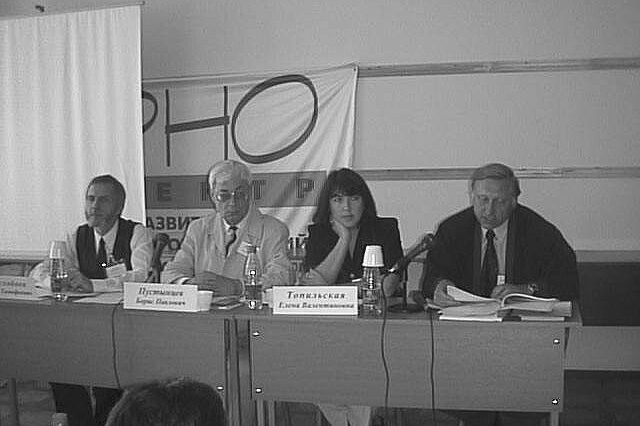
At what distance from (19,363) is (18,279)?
0.33m

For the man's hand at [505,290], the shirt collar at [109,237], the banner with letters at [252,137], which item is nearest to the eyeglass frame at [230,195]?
the shirt collar at [109,237]

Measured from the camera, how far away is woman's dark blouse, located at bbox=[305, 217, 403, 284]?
3.36 meters

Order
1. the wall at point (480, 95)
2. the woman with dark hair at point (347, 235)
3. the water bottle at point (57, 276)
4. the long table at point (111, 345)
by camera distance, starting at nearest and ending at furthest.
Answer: the long table at point (111, 345) → the water bottle at point (57, 276) → the woman with dark hair at point (347, 235) → the wall at point (480, 95)

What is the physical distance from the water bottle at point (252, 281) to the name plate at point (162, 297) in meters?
0.22

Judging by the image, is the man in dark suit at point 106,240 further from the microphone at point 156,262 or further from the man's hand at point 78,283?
the man's hand at point 78,283

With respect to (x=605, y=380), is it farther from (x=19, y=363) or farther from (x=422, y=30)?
(x=19, y=363)

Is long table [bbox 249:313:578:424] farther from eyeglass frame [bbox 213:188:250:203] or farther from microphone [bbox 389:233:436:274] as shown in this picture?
eyeglass frame [bbox 213:188:250:203]

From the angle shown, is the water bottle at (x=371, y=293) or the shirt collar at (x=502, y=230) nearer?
the water bottle at (x=371, y=293)

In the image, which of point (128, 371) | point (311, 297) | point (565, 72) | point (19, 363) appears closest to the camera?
point (311, 297)

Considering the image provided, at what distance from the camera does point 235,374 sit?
2.80 meters

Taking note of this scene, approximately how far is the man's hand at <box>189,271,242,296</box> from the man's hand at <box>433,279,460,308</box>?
775 mm

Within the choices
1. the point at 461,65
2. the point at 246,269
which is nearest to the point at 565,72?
the point at 461,65

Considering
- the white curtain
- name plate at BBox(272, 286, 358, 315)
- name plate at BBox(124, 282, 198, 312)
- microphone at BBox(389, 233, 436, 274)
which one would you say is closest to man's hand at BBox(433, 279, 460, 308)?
microphone at BBox(389, 233, 436, 274)

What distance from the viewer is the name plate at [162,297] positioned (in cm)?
281
